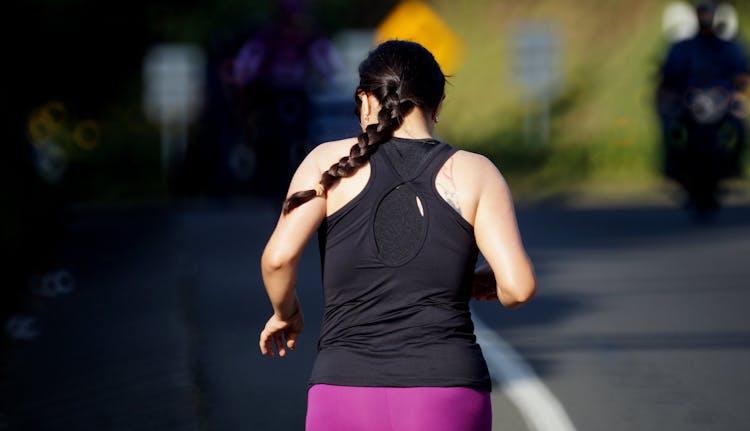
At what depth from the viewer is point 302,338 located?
10070 mm

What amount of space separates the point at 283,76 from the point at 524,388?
32.3 feet

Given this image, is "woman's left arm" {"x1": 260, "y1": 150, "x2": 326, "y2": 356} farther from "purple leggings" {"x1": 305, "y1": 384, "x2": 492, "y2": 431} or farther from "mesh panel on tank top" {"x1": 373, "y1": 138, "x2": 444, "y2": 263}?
"purple leggings" {"x1": 305, "y1": 384, "x2": 492, "y2": 431}

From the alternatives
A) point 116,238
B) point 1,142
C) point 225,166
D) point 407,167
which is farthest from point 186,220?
point 407,167

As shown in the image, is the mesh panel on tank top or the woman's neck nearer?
the mesh panel on tank top

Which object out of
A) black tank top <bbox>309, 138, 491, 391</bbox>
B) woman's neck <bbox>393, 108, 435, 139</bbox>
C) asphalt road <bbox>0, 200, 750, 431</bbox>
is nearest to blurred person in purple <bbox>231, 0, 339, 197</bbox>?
asphalt road <bbox>0, 200, 750, 431</bbox>

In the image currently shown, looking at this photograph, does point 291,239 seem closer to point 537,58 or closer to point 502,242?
point 502,242

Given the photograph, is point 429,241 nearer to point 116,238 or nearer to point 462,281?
point 462,281

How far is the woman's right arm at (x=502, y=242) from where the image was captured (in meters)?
3.94

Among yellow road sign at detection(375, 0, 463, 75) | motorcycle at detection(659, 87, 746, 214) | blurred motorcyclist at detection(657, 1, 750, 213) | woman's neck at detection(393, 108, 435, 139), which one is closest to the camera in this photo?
woman's neck at detection(393, 108, 435, 139)

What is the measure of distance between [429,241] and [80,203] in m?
22.5

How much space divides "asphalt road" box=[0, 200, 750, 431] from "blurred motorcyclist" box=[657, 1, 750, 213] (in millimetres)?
788

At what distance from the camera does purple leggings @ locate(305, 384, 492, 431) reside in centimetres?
388

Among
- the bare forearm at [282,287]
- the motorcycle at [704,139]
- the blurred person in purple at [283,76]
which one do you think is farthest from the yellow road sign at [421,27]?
the bare forearm at [282,287]

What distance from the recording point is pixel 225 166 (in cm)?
2505
